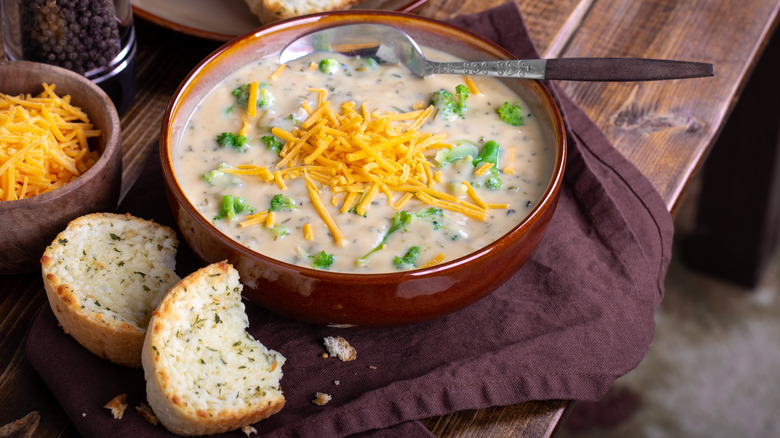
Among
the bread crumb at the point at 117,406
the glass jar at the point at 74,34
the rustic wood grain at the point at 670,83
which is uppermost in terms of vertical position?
the glass jar at the point at 74,34

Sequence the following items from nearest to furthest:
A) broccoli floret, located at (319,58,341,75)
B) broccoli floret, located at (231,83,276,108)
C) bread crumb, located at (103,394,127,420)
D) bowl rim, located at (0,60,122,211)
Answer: bread crumb, located at (103,394,127,420), bowl rim, located at (0,60,122,211), broccoli floret, located at (231,83,276,108), broccoli floret, located at (319,58,341,75)

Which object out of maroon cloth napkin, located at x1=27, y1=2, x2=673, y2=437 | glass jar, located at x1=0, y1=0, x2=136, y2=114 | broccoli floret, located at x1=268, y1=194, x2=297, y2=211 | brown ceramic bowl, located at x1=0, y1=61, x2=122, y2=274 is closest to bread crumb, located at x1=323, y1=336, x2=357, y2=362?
maroon cloth napkin, located at x1=27, y1=2, x2=673, y2=437

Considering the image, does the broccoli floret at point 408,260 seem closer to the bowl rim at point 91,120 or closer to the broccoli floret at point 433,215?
the broccoli floret at point 433,215

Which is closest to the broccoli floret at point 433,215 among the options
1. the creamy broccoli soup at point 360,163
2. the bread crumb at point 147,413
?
the creamy broccoli soup at point 360,163

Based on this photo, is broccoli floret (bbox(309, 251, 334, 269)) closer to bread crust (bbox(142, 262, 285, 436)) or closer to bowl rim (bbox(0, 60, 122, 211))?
bread crust (bbox(142, 262, 285, 436))

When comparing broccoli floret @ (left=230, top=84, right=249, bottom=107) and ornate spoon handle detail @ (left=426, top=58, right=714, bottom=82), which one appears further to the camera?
broccoli floret @ (left=230, top=84, right=249, bottom=107)

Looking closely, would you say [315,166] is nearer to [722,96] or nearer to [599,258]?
[599,258]
